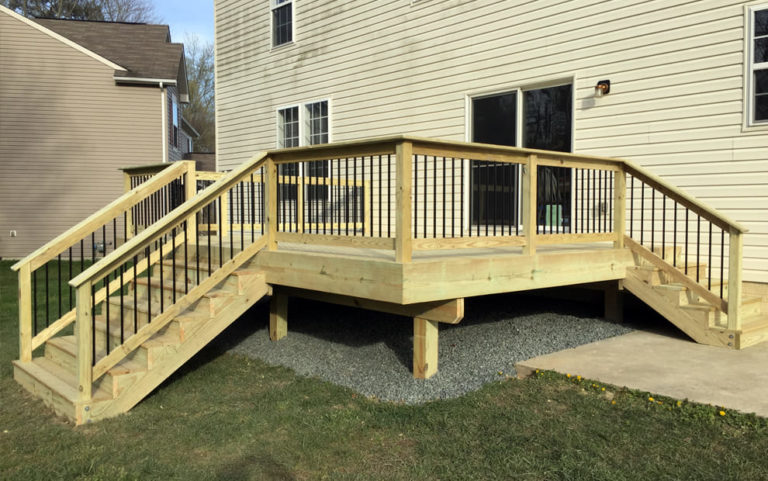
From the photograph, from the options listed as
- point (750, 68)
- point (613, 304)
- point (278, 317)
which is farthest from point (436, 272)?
point (750, 68)

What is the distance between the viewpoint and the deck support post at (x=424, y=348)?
4863mm

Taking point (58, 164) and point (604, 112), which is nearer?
point (604, 112)

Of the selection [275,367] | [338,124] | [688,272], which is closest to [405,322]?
[275,367]

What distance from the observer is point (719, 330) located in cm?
553

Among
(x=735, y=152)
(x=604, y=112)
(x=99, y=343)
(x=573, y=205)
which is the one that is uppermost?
(x=604, y=112)

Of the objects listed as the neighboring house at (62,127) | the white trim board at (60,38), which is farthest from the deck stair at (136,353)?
the white trim board at (60,38)

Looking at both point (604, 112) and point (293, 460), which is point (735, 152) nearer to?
point (604, 112)

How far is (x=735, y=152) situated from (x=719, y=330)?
1.80 m

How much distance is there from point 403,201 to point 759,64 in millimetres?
4022

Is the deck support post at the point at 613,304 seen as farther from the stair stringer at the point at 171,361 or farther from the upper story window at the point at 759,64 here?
the stair stringer at the point at 171,361

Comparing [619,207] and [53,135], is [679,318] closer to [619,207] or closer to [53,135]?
[619,207]

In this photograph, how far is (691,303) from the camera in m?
5.86

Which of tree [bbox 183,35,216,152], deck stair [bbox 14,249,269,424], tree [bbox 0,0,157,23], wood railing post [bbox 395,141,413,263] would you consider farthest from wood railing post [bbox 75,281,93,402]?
tree [bbox 183,35,216,152]

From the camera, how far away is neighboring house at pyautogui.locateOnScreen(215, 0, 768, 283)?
6.09 meters
